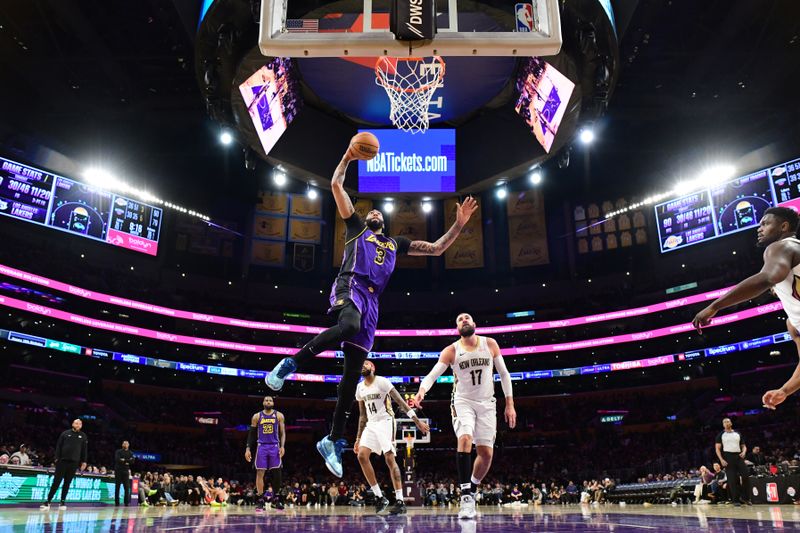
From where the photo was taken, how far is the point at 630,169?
34.9 metres

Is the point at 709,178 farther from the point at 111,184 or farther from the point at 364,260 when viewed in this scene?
the point at 111,184

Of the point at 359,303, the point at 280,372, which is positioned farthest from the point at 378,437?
the point at 359,303

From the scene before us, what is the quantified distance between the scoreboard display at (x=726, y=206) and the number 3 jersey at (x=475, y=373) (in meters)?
26.0

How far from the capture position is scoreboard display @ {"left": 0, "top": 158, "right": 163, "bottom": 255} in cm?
2745

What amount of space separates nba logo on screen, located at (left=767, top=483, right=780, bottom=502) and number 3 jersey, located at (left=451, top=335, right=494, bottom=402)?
9.69 metres

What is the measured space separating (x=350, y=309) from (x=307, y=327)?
111 feet

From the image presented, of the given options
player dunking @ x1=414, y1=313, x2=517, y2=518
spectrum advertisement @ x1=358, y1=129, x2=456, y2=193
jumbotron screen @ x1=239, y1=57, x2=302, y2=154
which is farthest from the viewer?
spectrum advertisement @ x1=358, y1=129, x2=456, y2=193

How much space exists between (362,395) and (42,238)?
28.9m

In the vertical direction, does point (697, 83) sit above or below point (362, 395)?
above

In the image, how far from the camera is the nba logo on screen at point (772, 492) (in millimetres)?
12895

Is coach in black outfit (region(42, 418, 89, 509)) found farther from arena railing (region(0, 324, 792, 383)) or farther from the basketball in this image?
arena railing (region(0, 324, 792, 383))

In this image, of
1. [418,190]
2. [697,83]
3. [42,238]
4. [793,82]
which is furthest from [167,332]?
[793,82]

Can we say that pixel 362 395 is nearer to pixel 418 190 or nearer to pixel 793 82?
pixel 418 190

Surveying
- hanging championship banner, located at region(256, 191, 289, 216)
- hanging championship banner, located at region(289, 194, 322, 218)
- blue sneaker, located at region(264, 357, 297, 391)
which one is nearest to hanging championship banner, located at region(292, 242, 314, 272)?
hanging championship banner, located at region(289, 194, 322, 218)
